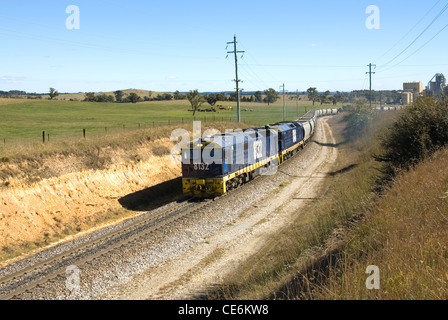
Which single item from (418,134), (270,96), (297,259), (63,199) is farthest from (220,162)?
(270,96)

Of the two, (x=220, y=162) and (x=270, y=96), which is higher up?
(x=270, y=96)

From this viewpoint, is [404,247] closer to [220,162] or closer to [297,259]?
[297,259]

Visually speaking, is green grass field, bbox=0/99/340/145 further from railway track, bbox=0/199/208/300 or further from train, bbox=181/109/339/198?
railway track, bbox=0/199/208/300

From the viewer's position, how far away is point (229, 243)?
1631cm

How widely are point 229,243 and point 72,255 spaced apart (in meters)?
6.01

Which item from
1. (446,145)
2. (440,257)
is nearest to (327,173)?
(446,145)

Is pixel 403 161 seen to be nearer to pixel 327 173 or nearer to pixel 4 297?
pixel 327 173

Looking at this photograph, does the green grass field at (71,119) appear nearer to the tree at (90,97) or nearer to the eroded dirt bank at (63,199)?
the eroded dirt bank at (63,199)

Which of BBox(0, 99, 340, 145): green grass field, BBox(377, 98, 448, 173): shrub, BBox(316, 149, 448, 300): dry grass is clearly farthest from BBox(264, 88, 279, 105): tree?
BBox(316, 149, 448, 300): dry grass

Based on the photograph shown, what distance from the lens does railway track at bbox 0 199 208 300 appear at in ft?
41.0

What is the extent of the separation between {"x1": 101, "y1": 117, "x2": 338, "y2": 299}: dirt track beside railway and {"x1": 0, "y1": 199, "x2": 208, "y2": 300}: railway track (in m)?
2.10

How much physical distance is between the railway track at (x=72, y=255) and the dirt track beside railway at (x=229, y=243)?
6.89ft

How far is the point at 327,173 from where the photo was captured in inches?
1244

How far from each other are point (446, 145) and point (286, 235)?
826cm
